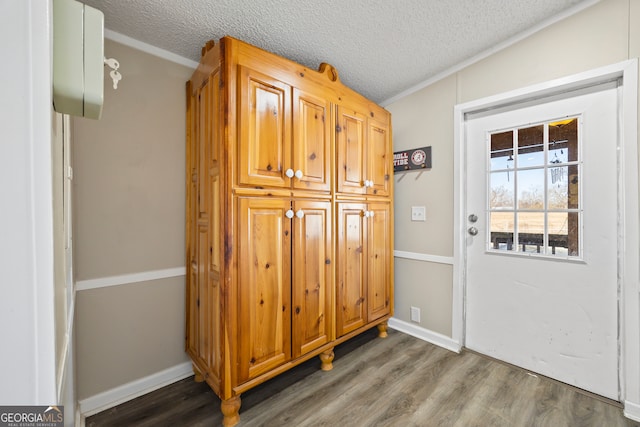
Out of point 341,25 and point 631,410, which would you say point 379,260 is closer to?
point 631,410

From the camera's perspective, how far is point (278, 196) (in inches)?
61.5

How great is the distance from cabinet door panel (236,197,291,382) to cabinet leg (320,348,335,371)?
1.18 ft

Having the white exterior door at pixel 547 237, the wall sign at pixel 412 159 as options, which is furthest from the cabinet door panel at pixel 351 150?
the white exterior door at pixel 547 237

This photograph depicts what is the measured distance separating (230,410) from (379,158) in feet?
6.64

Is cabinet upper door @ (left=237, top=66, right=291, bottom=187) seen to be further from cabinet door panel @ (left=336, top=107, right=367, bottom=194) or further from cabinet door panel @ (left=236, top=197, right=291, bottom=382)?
cabinet door panel @ (left=336, top=107, right=367, bottom=194)

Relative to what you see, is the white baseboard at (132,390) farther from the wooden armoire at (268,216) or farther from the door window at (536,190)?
the door window at (536,190)

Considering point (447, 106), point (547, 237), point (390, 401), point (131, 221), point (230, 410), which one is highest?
point (447, 106)

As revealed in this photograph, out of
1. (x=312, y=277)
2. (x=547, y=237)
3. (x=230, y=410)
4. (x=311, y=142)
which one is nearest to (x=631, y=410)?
(x=547, y=237)

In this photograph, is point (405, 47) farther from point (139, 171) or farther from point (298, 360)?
point (298, 360)

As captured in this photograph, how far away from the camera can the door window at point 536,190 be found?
5.61ft

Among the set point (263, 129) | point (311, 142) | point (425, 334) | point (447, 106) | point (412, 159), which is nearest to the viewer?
point (263, 129)

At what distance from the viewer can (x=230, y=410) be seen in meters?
1.39

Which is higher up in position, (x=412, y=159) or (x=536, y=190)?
(x=412, y=159)

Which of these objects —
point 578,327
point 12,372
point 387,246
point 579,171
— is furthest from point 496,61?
point 12,372
